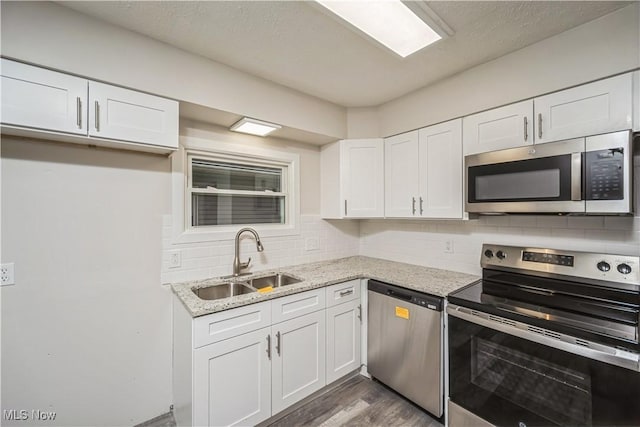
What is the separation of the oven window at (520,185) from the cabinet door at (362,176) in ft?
2.96

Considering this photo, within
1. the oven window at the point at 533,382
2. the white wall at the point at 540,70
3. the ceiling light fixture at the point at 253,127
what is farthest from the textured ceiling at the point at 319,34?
the oven window at the point at 533,382

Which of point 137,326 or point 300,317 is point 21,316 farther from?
point 300,317

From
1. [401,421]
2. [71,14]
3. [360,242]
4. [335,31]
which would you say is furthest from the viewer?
[360,242]

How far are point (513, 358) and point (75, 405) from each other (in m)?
2.50

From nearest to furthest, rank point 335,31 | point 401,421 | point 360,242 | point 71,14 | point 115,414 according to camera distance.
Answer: point 71,14
point 335,31
point 115,414
point 401,421
point 360,242

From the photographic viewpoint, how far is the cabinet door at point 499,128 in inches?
66.5

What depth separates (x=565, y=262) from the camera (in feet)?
5.30

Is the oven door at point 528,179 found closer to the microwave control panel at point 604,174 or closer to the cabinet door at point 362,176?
the microwave control panel at point 604,174

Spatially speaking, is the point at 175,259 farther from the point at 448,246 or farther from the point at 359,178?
the point at 448,246

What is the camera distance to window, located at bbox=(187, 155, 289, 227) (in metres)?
2.15

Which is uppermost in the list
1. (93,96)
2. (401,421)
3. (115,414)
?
(93,96)

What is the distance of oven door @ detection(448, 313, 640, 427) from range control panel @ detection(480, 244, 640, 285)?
1.88 feet

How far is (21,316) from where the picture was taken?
4.76ft

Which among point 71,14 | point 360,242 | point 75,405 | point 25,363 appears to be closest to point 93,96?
point 71,14
